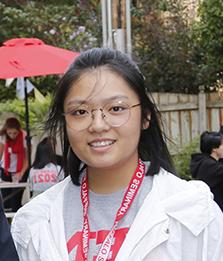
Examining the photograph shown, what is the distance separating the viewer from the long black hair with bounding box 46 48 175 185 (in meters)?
2.13

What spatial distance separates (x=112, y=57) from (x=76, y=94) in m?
0.18

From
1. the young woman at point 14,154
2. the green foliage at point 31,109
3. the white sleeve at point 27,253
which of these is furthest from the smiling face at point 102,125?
the green foliage at point 31,109

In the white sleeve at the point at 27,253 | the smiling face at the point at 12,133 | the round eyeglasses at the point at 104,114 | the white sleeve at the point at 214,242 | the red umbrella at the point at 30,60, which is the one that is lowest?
the smiling face at the point at 12,133

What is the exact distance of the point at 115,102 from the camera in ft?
6.75

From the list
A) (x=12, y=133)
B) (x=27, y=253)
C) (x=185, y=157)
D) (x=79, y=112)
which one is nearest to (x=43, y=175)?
(x=12, y=133)

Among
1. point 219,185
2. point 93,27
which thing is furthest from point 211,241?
point 93,27

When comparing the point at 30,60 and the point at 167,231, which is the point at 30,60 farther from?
the point at 167,231

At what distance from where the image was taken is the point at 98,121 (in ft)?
6.66

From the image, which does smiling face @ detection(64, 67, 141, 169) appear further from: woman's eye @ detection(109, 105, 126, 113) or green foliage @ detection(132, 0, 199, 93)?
green foliage @ detection(132, 0, 199, 93)

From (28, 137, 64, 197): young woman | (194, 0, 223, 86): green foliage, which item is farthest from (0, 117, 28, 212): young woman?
(194, 0, 223, 86): green foliage

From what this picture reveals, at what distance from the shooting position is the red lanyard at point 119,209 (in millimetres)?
2016

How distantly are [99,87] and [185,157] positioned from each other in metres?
6.88

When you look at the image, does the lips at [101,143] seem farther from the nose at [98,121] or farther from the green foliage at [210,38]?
the green foliage at [210,38]

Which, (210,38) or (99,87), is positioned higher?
(210,38)
